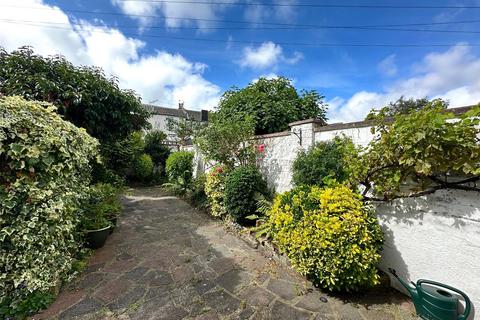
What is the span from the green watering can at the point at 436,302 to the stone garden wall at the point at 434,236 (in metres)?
0.13

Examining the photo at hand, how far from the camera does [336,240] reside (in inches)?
101

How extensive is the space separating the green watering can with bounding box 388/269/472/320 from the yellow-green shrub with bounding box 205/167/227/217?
4008 mm

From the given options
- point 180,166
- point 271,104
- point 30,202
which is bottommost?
point 30,202

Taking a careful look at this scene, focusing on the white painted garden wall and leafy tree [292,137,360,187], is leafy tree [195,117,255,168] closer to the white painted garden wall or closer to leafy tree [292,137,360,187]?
leafy tree [292,137,360,187]

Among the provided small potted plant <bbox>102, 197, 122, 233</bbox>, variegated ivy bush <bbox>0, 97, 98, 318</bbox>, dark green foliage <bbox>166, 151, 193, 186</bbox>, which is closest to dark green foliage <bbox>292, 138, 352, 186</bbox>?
variegated ivy bush <bbox>0, 97, 98, 318</bbox>

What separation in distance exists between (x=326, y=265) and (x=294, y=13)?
753cm

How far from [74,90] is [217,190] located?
12.9ft

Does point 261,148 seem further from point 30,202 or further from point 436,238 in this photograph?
point 30,202

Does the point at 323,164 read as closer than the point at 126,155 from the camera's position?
Yes

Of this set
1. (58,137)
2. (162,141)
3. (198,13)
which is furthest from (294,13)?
(162,141)

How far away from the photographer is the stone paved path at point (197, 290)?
245 centimetres

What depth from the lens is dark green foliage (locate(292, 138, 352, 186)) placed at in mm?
3436

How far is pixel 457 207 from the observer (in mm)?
2277

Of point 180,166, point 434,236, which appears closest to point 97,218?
point 434,236
